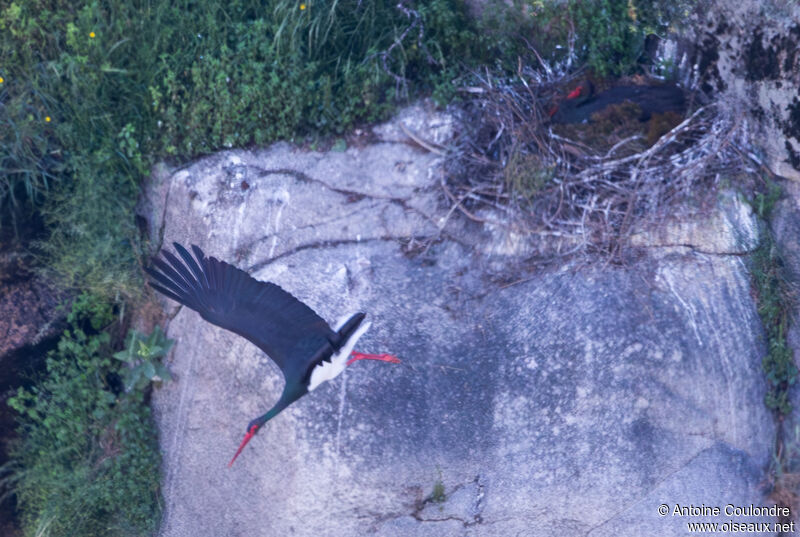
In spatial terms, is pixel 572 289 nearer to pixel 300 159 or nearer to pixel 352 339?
pixel 352 339

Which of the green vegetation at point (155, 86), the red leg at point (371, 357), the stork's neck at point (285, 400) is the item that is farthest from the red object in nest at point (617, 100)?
the stork's neck at point (285, 400)

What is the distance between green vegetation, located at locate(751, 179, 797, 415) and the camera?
3.57 meters

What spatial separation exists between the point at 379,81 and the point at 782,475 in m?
2.75

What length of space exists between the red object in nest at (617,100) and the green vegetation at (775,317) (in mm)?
884

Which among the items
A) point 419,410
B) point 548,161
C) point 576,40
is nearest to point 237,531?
point 419,410

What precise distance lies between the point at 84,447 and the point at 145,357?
1.99 ft

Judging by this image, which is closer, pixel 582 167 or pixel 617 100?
pixel 582 167

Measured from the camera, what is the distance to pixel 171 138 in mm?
4328

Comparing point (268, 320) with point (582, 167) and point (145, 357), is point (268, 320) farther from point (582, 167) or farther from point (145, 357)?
point (582, 167)

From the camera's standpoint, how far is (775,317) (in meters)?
3.61

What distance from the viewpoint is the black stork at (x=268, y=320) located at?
136 inches

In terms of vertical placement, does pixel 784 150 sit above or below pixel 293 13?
below

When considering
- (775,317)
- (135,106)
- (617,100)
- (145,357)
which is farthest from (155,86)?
A: (775,317)

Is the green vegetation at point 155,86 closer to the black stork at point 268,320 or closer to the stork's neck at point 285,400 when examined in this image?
the black stork at point 268,320
